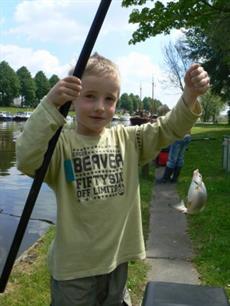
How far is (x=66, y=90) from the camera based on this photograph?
5.68ft

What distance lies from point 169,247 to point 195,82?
168 inches

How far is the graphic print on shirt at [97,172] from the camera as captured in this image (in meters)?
2.43

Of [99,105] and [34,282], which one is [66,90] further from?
[34,282]

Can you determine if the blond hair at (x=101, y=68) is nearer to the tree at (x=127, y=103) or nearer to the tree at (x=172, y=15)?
the tree at (x=172, y=15)

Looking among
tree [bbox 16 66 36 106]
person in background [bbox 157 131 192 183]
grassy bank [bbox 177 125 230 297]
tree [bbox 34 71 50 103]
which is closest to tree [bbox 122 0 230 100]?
person in background [bbox 157 131 192 183]

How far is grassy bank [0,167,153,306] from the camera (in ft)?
14.2

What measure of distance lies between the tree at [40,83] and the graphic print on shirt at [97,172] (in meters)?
113

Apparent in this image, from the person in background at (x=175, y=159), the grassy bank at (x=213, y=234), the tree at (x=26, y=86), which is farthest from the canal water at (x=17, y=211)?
the tree at (x=26, y=86)

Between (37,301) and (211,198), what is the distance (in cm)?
560

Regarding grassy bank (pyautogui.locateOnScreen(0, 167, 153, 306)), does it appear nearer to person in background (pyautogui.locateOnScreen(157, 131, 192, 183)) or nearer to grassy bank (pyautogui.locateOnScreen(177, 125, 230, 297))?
grassy bank (pyautogui.locateOnScreen(177, 125, 230, 297))

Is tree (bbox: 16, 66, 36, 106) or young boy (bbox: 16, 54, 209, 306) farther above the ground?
tree (bbox: 16, 66, 36, 106)

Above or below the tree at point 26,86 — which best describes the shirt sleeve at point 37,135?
below

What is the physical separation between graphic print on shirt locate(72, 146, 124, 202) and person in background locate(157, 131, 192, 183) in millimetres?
8352

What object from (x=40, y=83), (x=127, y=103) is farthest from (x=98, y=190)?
(x=127, y=103)
